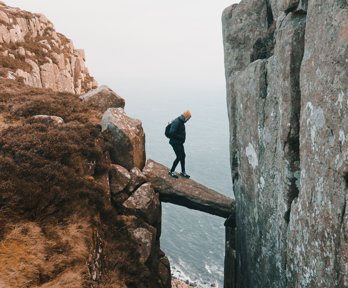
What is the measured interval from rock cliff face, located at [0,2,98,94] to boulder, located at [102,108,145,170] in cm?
1677

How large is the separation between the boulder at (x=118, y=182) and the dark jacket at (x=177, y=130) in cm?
384

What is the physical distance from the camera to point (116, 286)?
10.6 metres

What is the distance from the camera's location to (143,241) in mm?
13297

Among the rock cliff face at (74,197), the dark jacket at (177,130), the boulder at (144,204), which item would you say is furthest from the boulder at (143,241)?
the dark jacket at (177,130)

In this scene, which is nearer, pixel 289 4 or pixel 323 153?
pixel 323 153

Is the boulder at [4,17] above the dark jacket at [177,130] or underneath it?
above

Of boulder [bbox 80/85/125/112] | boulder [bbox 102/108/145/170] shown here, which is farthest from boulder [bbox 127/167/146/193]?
boulder [bbox 80/85/125/112]

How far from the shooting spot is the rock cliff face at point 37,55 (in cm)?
2947

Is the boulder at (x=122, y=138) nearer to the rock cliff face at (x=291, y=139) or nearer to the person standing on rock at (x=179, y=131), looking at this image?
the person standing on rock at (x=179, y=131)

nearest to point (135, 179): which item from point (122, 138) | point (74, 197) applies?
point (122, 138)

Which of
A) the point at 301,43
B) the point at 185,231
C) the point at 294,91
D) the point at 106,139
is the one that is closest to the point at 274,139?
the point at 294,91

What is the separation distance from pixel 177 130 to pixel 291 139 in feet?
25.4

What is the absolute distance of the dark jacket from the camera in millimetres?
16141

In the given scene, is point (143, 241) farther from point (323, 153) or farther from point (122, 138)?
point (323, 153)
